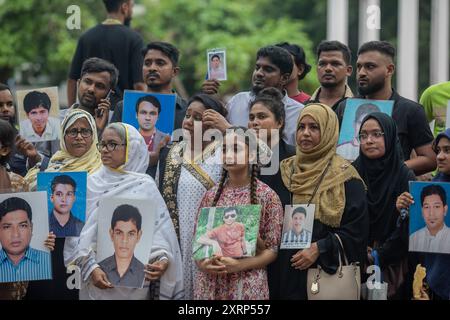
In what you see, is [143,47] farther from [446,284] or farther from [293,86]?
[446,284]

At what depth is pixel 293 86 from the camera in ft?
31.1

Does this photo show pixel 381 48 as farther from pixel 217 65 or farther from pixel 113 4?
pixel 113 4

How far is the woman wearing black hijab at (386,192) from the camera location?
7.80 m

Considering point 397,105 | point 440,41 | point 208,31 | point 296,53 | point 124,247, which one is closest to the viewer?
point 124,247

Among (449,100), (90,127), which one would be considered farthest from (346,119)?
(90,127)

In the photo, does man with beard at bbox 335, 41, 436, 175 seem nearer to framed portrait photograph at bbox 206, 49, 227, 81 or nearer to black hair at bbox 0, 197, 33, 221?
framed portrait photograph at bbox 206, 49, 227, 81

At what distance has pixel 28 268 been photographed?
7.64 meters

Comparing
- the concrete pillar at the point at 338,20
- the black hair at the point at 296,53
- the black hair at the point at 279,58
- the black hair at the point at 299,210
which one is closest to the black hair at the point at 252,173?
the black hair at the point at 299,210

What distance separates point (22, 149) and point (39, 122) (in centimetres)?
31

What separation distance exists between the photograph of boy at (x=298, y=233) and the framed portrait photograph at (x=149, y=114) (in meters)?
1.56

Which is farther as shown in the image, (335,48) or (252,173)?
(335,48)

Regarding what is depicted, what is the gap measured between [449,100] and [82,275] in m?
3.06

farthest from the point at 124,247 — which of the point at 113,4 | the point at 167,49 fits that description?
the point at 113,4

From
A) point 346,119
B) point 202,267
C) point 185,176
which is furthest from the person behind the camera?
point 346,119
